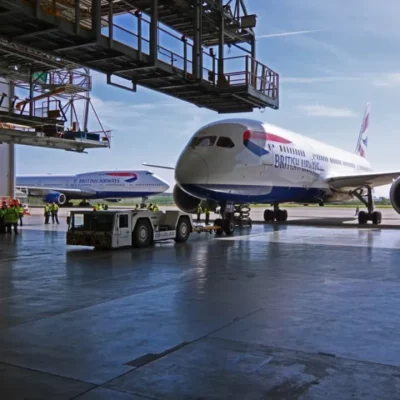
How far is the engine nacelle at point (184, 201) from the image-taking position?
19453mm

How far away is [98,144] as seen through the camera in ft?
75.7

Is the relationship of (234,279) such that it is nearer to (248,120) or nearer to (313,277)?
(313,277)

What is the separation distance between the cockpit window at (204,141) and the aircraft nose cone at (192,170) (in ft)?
1.82

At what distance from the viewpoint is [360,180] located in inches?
924

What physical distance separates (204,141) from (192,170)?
1356mm

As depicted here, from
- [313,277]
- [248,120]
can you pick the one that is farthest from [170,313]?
[248,120]

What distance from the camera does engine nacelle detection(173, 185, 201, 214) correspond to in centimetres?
1945

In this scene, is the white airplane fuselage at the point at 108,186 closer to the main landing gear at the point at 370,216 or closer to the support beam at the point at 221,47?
the main landing gear at the point at 370,216

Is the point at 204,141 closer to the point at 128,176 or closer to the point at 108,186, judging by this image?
the point at 128,176

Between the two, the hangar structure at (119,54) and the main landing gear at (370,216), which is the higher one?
the hangar structure at (119,54)

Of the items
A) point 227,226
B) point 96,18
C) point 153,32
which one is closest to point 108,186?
point 227,226

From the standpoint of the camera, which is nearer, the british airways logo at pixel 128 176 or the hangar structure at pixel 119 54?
the hangar structure at pixel 119 54

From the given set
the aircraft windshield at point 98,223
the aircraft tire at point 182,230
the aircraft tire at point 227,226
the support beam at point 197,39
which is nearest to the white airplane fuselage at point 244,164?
the aircraft tire at point 227,226

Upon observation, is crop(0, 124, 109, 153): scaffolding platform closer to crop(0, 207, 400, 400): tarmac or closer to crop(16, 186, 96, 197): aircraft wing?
crop(0, 207, 400, 400): tarmac
